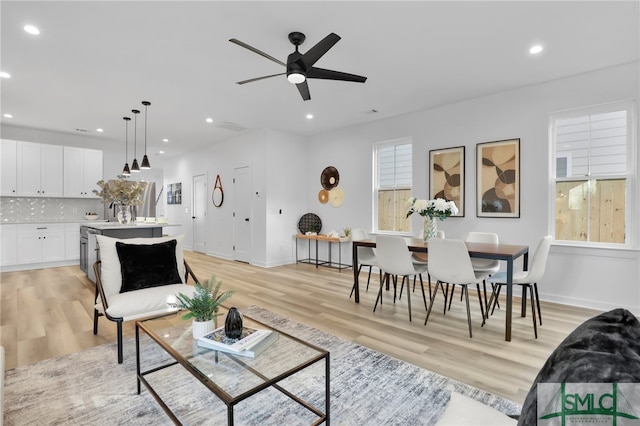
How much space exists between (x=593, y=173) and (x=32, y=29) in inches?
236

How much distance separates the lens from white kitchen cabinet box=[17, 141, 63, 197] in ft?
19.5

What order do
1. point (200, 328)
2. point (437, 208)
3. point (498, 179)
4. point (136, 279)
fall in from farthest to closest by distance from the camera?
point (498, 179), point (437, 208), point (136, 279), point (200, 328)

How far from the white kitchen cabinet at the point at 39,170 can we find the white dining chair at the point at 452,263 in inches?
283

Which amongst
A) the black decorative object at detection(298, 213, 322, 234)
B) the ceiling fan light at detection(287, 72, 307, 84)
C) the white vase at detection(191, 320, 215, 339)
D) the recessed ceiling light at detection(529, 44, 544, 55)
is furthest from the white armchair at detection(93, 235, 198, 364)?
the recessed ceiling light at detection(529, 44, 544, 55)

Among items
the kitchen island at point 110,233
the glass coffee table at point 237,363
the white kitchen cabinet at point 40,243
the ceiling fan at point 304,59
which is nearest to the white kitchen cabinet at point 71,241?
the white kitchen cabinet at point 40,243

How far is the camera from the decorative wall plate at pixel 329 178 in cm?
637

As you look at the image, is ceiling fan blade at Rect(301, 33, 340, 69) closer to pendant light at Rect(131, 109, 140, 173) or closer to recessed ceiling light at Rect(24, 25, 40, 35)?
recessed ceiling light at Rect(24, 25, 40, 35)

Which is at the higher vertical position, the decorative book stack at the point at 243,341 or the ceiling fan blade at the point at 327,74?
the ceiling fan blade at the point at 327,74

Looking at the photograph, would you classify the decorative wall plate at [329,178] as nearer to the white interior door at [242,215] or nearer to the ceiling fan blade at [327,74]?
the white interior door at [242,215]

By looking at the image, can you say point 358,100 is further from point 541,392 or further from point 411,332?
point 541,392

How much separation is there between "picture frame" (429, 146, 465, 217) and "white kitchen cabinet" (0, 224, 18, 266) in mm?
7323

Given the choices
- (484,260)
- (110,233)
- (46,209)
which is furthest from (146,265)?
(46,209)

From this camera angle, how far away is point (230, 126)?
615 centimetres

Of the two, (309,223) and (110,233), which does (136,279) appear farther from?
(309,223)
